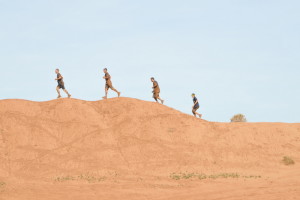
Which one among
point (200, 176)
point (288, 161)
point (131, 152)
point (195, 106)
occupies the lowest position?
point (200, 176)

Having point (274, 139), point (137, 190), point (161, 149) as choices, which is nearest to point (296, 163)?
Answer: point (274, 139)

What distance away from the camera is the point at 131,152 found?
2148 cm

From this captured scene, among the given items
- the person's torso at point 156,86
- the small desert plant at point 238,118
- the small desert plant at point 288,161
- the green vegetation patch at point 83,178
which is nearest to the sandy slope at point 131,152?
the green vegetation patch at point 83,178

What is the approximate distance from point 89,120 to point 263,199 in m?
11.1

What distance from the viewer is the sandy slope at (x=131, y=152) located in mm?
17016

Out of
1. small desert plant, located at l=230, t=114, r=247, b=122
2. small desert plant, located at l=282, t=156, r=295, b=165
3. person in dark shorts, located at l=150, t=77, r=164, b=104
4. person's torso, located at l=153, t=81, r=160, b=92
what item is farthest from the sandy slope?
Answer: small desert plant, located at l=230, t=114, r=247, b=122

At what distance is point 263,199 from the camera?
14039 millimetres

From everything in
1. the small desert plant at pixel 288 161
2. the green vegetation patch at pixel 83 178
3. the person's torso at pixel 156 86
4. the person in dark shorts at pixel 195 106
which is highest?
the person's torso at pixel 156 86

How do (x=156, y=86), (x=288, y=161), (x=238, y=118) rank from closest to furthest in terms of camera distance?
(x=288, y=161) < (x=156, y=86) < (x=238, y=118)

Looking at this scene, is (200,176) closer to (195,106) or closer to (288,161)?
(288,161)

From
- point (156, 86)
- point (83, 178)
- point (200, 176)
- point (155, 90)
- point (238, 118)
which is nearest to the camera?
point (83, 178)

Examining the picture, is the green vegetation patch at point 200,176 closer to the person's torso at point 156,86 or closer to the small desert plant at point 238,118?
the person's torso at point 156,86

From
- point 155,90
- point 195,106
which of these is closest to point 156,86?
point 155,90

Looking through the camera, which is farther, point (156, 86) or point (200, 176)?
point (156, 86)
